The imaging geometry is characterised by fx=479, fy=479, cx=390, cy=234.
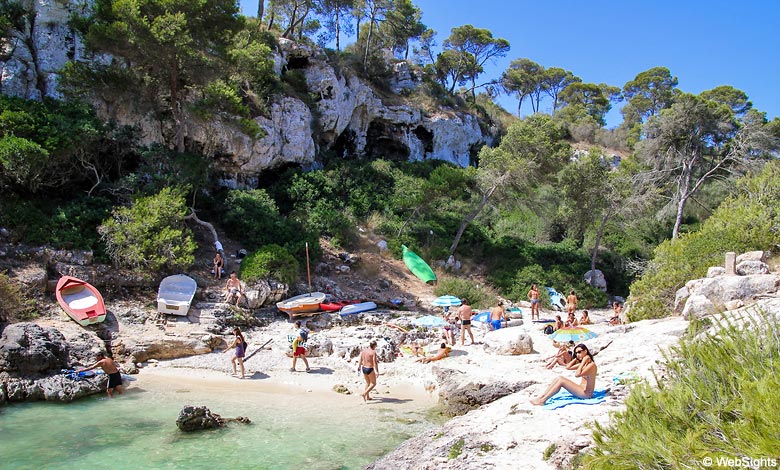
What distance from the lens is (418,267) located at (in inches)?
845

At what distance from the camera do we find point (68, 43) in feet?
64.6

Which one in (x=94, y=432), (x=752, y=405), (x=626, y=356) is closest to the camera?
(x=752, y=405)

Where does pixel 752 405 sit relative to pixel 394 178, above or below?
below

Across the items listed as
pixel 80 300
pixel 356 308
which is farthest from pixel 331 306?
pixel 80 300

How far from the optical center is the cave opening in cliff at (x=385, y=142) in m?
32.2

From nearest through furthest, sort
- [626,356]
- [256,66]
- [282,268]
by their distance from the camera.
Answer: [626,356] → [282,268] → [256,66]

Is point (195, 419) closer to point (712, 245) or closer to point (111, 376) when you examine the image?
point (111, 376)

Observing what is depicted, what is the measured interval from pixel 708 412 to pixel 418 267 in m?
17.2

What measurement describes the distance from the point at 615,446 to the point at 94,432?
28.0ft

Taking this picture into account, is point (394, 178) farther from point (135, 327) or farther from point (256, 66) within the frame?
point (135, 327)

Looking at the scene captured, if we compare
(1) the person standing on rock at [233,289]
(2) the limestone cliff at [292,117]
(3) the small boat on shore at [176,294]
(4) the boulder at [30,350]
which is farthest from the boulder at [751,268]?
(2) the limestone cliff at [292,117]

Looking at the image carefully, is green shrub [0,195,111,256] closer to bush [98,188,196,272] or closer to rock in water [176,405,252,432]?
bush [98,188,196,272]

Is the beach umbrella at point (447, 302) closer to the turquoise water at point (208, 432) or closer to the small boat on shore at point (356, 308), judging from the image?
the small boat on shore at point (356, 308)

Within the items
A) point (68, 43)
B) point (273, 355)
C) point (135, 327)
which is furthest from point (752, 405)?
point (68, 43)
